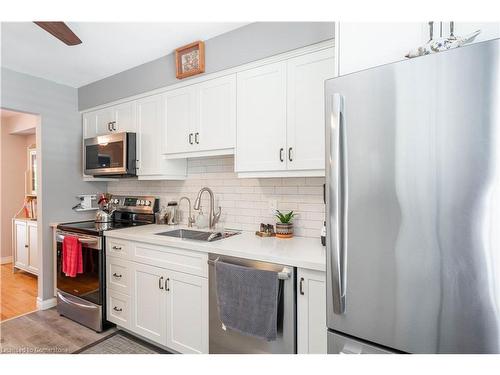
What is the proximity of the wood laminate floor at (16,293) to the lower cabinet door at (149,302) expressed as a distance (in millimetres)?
1685

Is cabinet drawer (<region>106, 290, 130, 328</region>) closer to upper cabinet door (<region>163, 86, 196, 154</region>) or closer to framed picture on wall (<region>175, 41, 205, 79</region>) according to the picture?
upper cabinet door (<region>163, 86, 196, 154</region>)

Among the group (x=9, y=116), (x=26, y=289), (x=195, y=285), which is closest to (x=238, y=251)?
(x=195, y=285)

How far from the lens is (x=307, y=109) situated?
1765 millimetres

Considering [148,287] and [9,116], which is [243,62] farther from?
[9,116]

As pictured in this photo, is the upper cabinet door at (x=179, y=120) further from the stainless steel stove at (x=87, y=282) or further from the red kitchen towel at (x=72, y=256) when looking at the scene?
the red kitchen towel at (x=72, y=256)

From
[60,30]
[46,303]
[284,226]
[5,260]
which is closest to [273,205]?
[284,226]

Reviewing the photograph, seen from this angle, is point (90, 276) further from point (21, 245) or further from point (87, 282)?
point (21, 245)

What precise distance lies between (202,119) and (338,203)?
5.07ft

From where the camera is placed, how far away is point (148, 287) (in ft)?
7.04

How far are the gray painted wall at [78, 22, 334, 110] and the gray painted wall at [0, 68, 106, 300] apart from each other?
0.48 meters

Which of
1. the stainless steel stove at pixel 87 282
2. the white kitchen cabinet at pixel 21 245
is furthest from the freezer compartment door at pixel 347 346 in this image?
the white kitchen cabinet at pixel 21 245

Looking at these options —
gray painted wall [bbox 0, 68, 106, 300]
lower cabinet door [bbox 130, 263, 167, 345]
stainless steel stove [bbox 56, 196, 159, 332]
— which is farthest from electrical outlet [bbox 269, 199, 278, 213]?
gray painted wall [bbox 0, 68, 106, 300]

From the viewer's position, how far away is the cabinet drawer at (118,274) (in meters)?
2.30

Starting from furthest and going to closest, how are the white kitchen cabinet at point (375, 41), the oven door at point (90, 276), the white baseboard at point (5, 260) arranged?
the white baseboard at point (5, 260), the oven door at point (90, 276), the white kitchen cabinet at point (375, 41)
